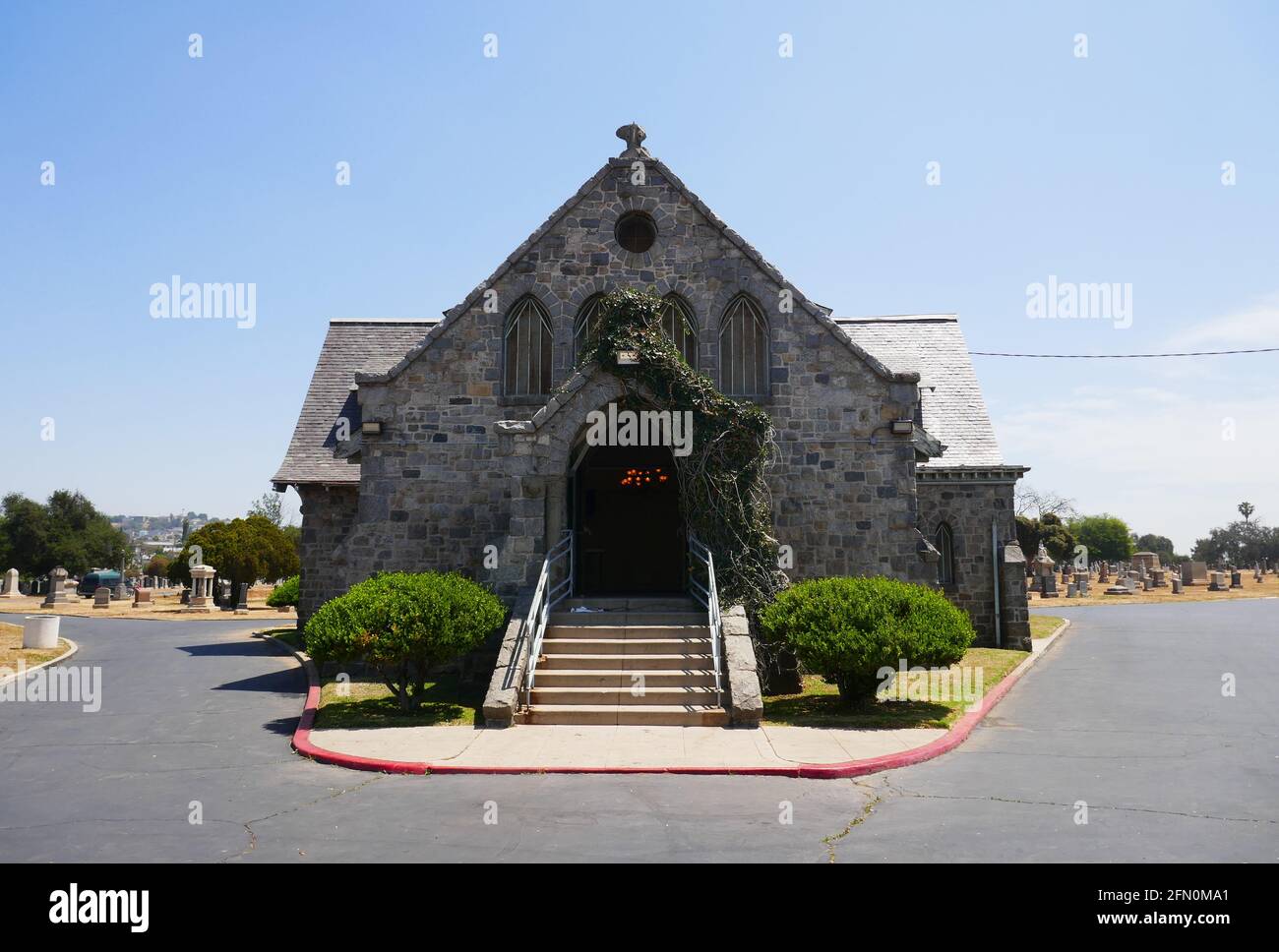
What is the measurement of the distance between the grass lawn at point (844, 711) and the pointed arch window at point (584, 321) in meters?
7.15

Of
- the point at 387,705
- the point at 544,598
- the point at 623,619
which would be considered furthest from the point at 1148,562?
the point at 387,705

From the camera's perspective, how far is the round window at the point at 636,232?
56.6ft

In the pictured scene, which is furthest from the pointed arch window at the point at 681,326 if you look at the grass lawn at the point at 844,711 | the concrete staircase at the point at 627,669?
the grass lawn at the point at 844,711

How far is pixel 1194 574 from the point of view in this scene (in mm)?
60719

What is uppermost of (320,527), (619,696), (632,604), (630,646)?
(320,527)

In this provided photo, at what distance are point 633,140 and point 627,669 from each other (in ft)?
32.5

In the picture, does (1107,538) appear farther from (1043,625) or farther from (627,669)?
(627,669)

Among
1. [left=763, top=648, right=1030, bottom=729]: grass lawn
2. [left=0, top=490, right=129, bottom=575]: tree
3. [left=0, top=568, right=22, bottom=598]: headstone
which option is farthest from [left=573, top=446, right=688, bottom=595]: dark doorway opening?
[left=0, top=490, right=129, bottom=575]: tree

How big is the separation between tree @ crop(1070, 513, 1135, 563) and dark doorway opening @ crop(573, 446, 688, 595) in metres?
70.1

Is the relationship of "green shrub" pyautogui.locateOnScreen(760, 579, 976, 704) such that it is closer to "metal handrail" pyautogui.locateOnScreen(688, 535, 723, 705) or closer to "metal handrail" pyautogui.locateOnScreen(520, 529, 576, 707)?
"metal handrail" pyautogui.locateOnScreen(688, 535, 723, 705)

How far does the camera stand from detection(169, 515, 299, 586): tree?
40031mm
